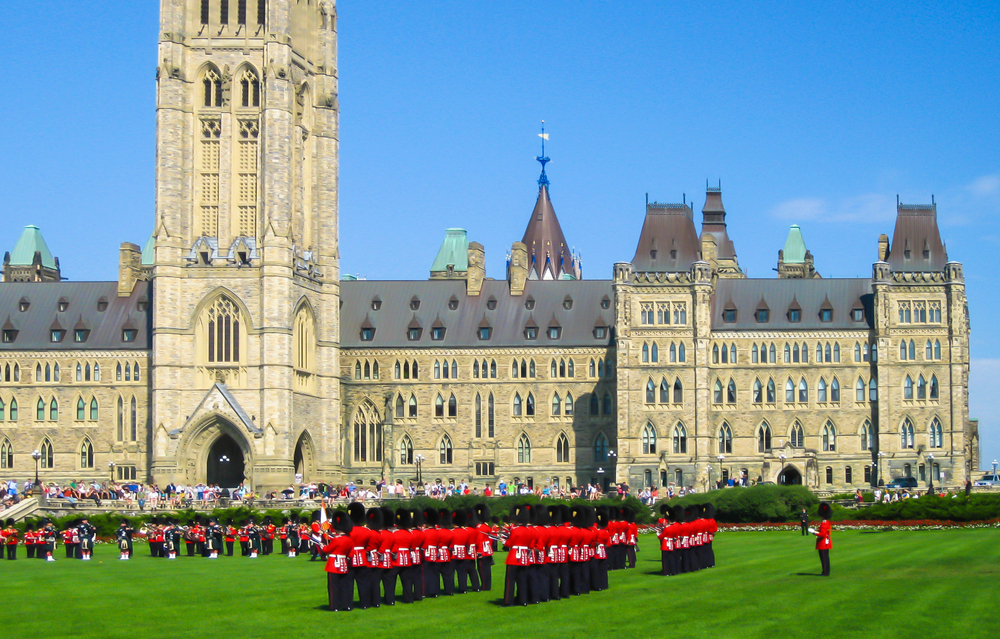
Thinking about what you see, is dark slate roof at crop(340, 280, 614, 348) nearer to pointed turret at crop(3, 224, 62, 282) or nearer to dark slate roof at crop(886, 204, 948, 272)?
dark slate roof at crop(886, 204, 948, 272)

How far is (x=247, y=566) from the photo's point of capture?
39844mm

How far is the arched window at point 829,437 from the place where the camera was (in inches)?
3403


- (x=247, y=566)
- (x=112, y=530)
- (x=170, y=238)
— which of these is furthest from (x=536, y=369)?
(x=247, y=566)

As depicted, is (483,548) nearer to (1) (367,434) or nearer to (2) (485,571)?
(2) (485,571)

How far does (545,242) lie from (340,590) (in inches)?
4458

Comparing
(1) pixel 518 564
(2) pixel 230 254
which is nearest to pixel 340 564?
(1) pixel 518 564

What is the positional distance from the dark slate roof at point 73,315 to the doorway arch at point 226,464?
903cm

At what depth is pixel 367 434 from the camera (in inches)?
3625

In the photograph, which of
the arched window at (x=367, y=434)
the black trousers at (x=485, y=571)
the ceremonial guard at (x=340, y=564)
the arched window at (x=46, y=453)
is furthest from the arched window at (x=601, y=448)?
the ceremonial guard at (x=340, y=564)

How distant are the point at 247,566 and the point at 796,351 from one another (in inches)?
2129

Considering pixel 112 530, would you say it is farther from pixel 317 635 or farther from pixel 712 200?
pixel 712 200

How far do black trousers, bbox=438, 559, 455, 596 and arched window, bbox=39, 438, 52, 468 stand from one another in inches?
2545

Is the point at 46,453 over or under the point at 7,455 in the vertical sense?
over

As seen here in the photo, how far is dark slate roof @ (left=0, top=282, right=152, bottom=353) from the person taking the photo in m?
89.6
